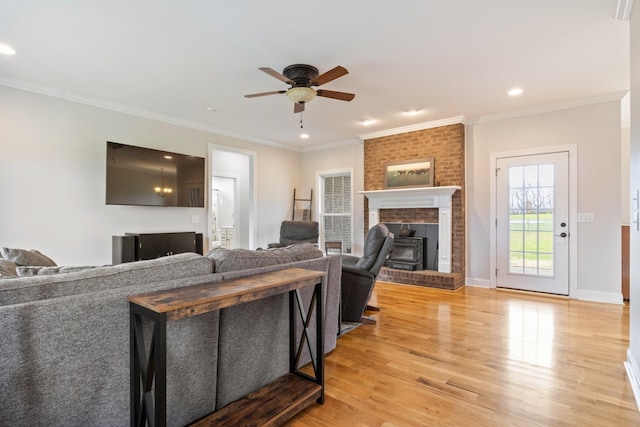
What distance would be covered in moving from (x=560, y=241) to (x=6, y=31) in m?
6.37

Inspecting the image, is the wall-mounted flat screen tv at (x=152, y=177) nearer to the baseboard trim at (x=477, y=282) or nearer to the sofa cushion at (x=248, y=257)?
the sofa cushion at (x=248, y=257)

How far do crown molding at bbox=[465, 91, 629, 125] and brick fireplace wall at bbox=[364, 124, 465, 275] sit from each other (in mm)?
306

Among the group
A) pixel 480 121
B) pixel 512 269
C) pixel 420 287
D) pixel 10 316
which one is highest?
pixel 480 121

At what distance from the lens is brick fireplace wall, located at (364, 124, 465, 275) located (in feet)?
16.2

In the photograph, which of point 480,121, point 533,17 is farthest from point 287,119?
point 533,17

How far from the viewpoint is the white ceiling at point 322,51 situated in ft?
7.65

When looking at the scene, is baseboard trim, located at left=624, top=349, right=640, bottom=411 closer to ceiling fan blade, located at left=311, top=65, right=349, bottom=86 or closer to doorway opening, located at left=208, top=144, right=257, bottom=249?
ceiling fan blade, located at left=311, top=65, right=349, bottom=86

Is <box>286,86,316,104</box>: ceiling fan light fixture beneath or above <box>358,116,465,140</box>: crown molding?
beneath

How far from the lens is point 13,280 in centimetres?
120

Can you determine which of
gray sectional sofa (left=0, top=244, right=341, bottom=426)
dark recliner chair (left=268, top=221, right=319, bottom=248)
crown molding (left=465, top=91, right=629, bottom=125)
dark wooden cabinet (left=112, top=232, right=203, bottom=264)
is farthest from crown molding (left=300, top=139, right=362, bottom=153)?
gray sectional sofa (left=0, top=244, right=341, bottom=426)

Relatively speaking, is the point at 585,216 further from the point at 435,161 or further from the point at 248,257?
the point at 248,257

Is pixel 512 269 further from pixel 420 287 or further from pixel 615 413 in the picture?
pixel 615 413

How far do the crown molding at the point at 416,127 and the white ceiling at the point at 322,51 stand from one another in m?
0.46

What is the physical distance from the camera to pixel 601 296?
4.05 m
